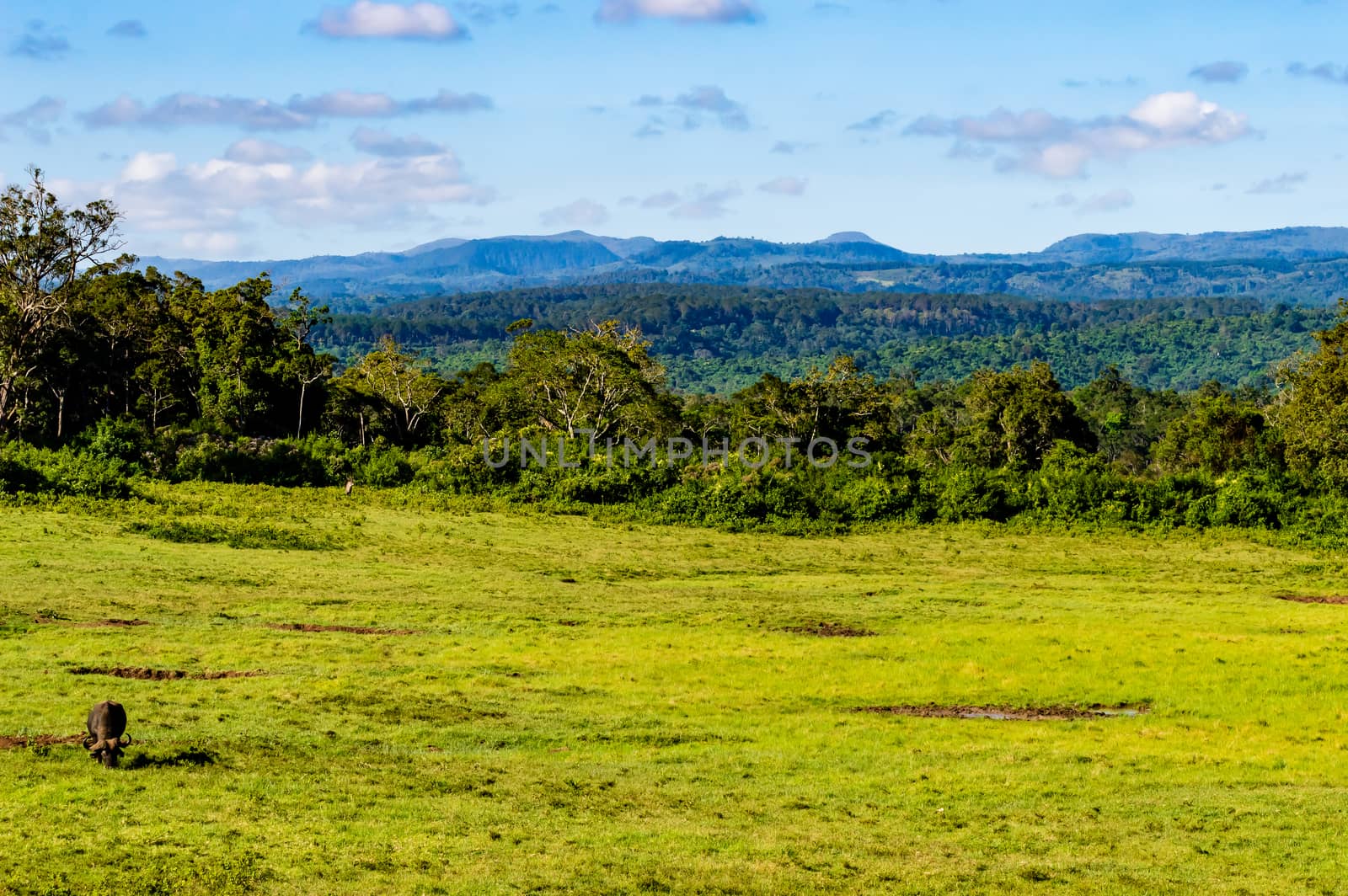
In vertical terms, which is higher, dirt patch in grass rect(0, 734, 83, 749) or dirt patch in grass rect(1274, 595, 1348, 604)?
dirt patch in grass rect(0, 734, 83, 749)

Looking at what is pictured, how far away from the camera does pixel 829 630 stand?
37656 millimetres

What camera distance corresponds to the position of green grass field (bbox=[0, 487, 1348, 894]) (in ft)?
57.6

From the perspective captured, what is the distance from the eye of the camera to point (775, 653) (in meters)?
33.7

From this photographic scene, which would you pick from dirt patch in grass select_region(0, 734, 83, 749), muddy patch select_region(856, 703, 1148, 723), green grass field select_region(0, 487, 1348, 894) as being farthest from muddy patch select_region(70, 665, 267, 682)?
muddy patch select_region(856, 703, 1148, 723)

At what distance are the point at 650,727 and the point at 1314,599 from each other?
94.8 ft

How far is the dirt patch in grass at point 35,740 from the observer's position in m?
21.1

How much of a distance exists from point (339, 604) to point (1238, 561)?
1389 inches

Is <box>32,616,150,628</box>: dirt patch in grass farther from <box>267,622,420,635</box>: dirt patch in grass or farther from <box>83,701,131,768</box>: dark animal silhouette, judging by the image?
<box>83,701,131,768</box>: dark animal silhouette

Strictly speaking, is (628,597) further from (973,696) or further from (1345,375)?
(1345,375)

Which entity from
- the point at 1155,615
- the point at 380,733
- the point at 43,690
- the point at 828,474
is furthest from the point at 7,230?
the point at 1155,615

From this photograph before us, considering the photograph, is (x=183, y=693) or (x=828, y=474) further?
(x=828, y=474)

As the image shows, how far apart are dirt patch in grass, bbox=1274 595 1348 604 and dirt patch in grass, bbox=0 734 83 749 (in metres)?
37.6

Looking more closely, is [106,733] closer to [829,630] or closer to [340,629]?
[340,629]

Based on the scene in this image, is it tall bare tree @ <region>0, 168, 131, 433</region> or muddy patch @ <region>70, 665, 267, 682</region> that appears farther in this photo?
tall bare tree @ <region>0, 168, 131, 433</region>
